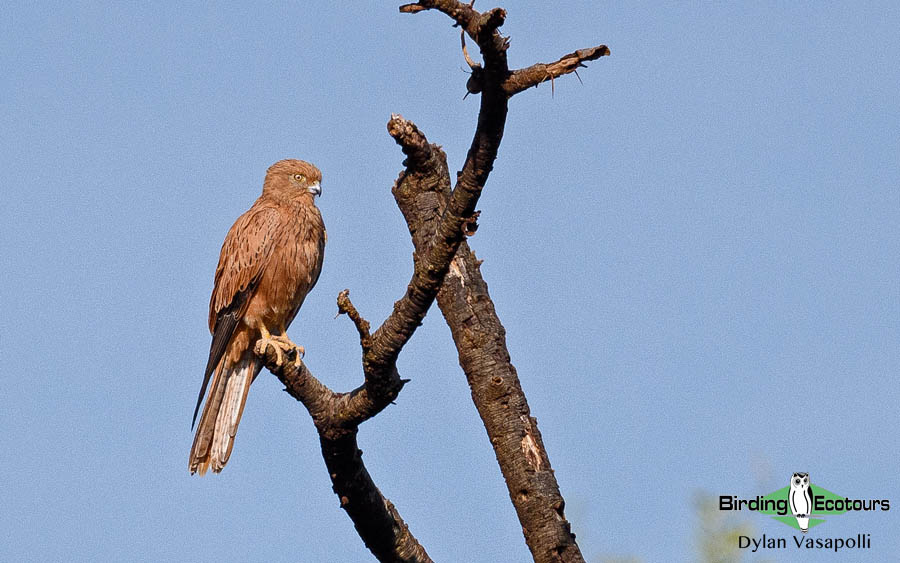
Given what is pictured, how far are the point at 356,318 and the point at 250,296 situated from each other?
2.72 meters

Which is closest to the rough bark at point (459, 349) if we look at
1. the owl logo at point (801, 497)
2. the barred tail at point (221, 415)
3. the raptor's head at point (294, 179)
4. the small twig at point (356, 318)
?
the small twig at point (356, 318)

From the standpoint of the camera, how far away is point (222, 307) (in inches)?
253

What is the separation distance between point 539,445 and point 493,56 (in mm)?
2212

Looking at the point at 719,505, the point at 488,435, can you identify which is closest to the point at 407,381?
the point at 488,435

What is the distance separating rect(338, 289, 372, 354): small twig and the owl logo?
3.14 meters

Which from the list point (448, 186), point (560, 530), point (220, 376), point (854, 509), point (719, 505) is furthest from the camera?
point (220, 376)

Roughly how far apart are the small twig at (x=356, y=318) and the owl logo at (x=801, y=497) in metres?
3.14

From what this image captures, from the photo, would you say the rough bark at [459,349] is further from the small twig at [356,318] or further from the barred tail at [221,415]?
the barred tail at [221,415]

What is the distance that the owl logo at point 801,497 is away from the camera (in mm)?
5887

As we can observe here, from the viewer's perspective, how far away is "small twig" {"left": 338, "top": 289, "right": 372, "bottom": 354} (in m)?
3.78

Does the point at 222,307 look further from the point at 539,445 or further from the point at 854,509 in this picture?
the point at 854,509

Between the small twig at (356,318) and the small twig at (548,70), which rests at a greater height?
the small twig at (548,70)

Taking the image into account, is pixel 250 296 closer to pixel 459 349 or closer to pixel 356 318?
pixel 459 349

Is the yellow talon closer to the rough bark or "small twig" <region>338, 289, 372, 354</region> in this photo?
the rough bark
